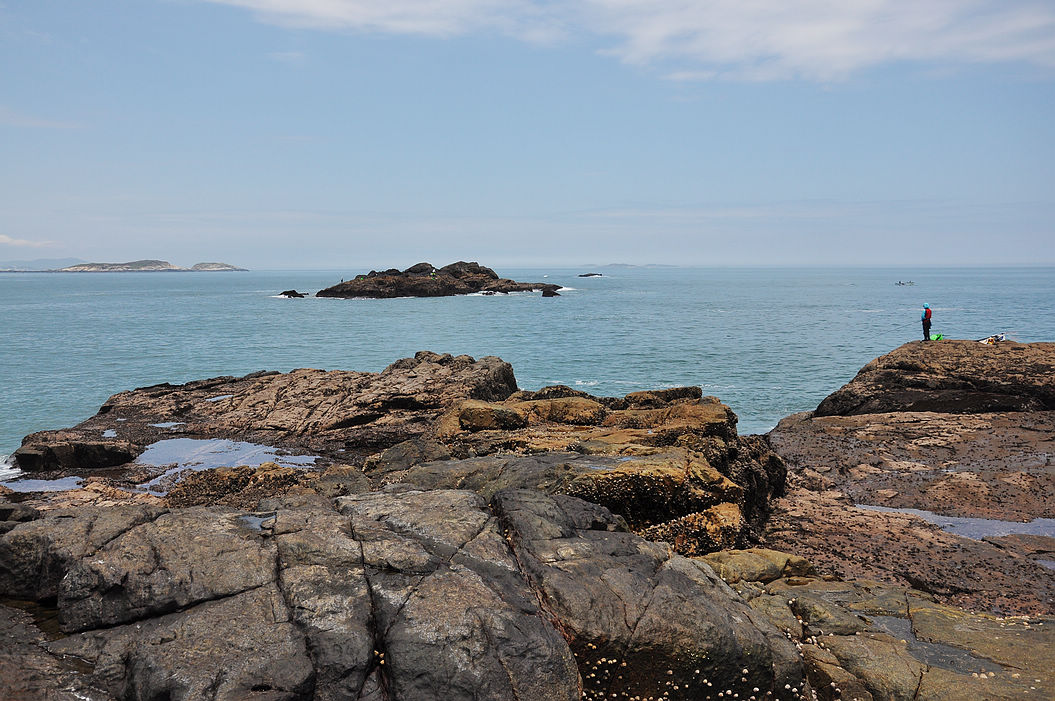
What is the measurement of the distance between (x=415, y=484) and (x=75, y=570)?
21.0 ft

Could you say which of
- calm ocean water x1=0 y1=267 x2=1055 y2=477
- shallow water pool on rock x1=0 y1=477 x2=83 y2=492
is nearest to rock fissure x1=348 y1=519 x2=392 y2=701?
shallow water pool on rock x1=0 y1=477 x2=83 y2=492

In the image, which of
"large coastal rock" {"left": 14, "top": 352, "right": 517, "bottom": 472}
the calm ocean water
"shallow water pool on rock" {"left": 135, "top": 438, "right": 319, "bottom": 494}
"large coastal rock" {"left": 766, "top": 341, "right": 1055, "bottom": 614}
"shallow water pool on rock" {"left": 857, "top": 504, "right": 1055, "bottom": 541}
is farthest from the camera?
the calm ocean water

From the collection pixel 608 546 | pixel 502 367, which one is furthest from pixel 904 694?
pixel 502 367

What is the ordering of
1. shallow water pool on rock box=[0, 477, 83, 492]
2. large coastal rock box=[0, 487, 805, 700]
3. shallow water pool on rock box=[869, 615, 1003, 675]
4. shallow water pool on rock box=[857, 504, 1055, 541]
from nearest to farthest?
large coastal rock box=[0, 487, 805, 700], shallow water pool on rock box=[869, 615, 1003, 675], shallow water pool on rock box=[857, 504, 1055, 541], shallow water pool on rock box=[0, 477, 83, 492]

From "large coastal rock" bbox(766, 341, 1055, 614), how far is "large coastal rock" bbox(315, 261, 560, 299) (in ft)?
372

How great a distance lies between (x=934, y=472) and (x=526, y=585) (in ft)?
56.1

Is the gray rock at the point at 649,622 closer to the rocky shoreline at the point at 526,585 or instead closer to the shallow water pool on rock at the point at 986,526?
the rocky shoreline at the point at 526,585

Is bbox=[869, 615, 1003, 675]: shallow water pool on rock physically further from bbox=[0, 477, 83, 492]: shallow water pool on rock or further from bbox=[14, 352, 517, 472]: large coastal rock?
bbox=[0, 477, 83, 492]: shallow water pool on rock

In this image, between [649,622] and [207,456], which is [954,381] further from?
[207,456]

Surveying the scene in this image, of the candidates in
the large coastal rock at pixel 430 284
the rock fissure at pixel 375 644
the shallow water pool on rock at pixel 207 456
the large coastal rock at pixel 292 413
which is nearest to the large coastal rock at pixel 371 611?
the rock fissure at pixel 375 644

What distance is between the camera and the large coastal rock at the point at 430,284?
136 meters

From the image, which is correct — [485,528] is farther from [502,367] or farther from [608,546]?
[502,367]

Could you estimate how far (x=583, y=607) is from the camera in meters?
8.77

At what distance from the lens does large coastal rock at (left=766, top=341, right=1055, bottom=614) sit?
45.7ft
